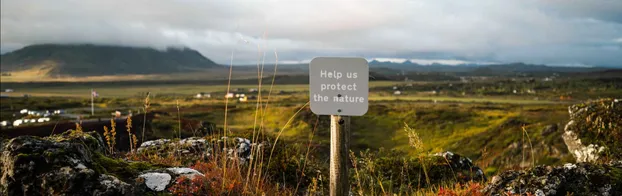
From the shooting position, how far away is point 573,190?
5629mm

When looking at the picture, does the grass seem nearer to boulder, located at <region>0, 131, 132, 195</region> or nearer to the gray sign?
the gray sign

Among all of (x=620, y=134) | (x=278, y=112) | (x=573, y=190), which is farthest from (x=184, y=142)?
(x=278, y=112)

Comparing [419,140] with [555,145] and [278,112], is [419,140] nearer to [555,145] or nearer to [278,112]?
[555,145]

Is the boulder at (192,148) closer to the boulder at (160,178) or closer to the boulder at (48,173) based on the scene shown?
the boulder at (160,178)

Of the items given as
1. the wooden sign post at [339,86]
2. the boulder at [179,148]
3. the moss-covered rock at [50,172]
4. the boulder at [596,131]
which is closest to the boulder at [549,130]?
the boulder at [596,131]

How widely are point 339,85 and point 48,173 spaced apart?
2925 mm

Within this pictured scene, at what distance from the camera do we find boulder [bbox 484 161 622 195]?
5.57 metres

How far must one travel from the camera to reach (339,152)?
4688 millimetres

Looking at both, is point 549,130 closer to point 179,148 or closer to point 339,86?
point 179,148

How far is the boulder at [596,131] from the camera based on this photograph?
11.8 metres

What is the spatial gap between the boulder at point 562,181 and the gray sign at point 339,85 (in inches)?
104

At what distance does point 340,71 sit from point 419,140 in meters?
1.39

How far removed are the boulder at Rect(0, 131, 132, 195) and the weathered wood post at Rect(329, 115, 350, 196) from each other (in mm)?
2177

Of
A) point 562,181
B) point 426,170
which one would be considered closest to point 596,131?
point 426,170
